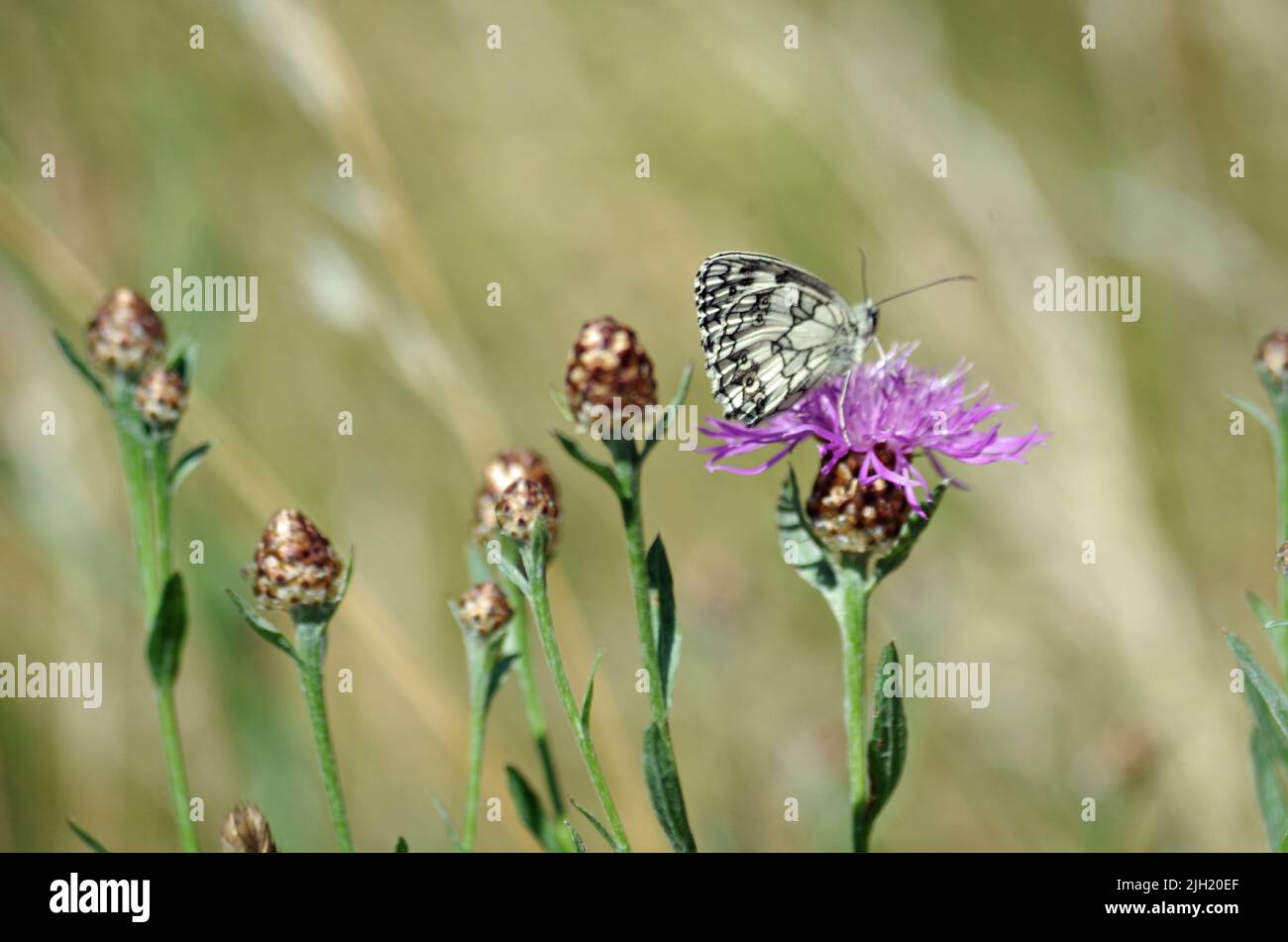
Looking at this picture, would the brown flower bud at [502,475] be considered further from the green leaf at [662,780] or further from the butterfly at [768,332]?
the green leaf at [662,780]

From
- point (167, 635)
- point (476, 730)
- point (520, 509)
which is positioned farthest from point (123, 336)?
point (476, 730)

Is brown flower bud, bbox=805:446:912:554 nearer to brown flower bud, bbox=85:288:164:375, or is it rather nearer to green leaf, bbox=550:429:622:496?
green leaf, bbox=550:429:622:496

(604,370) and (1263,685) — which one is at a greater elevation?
(604,370)

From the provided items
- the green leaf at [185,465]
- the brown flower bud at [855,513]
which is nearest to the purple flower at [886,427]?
the brown flower bud at [855,513]

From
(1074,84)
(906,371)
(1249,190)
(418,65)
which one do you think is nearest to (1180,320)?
(1249,190)

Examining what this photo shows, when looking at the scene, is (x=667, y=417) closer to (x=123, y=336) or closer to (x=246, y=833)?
(x=246, y=833)

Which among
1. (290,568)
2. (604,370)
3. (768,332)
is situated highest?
(768,332)

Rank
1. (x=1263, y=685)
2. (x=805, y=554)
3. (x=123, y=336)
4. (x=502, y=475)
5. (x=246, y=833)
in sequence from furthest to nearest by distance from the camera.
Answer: (x=502, y=475) → (x=123, y=336) → (x=805, y=554) → (x=246, y=833) → (x=1263, y=685)

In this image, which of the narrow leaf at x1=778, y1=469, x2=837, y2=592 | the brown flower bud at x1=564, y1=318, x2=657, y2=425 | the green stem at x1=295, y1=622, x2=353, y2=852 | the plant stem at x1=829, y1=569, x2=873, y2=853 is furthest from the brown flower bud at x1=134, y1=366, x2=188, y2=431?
the plant stem at x1=829, y1=569, x2=873, y2=853

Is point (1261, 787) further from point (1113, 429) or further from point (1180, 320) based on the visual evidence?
point (1180, 320)
